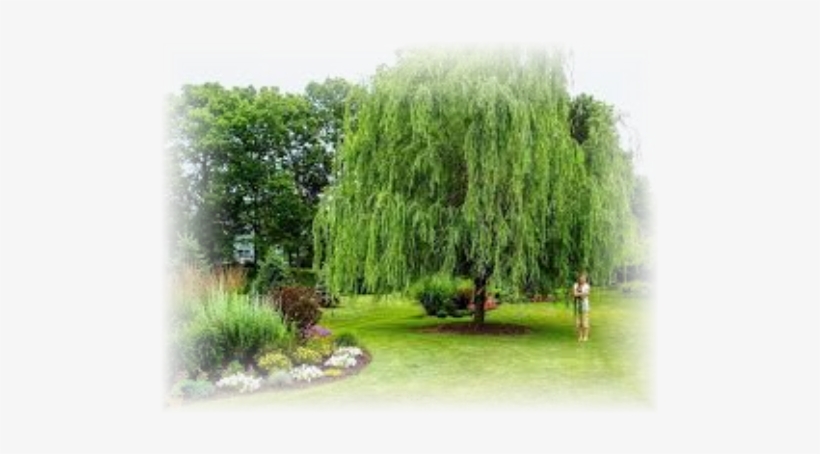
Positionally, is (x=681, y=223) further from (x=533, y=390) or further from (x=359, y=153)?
(x=359, y=153)

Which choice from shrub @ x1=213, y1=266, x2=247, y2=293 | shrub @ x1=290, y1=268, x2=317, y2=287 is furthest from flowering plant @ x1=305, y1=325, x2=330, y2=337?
shrub @ x1=290, y1=268, x2=317, y2=287

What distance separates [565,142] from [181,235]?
6975 mm

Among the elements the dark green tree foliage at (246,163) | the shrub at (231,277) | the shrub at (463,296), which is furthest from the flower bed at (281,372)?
the shrub at (463,296)

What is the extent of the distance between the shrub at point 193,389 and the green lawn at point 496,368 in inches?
6.0

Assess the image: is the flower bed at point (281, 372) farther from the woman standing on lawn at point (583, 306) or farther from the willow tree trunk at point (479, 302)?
the willow tree trunk at point (479, 302)

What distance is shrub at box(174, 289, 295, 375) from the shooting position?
28.2ft

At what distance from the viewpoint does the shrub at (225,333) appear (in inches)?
339

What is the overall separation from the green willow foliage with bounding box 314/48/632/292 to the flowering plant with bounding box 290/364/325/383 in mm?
4367

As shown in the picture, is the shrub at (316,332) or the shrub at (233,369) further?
the shrub at (316,332)

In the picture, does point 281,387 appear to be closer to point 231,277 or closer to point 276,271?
point 231,277

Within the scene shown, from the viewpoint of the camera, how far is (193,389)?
25.0ft

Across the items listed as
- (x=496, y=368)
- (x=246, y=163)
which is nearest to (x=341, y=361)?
(x=496, y=368)

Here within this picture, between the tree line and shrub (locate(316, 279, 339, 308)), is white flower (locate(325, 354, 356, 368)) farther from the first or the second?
shrub (locate(316, 279, 339, 308))

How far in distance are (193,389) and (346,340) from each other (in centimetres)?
313
